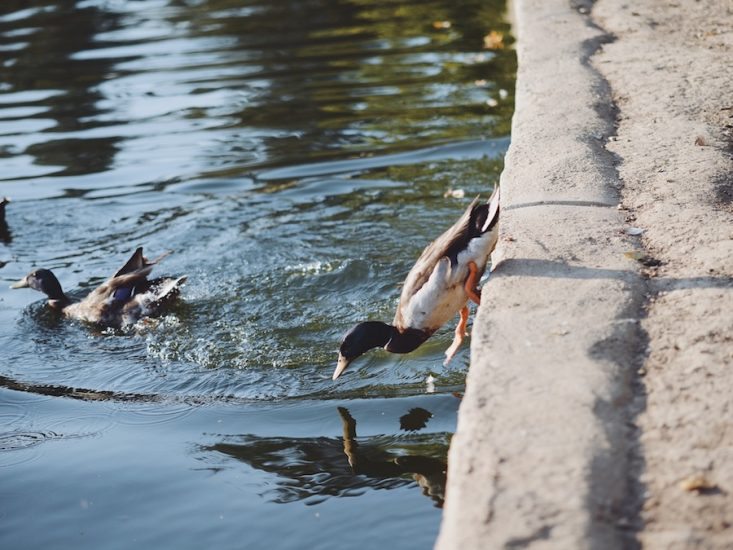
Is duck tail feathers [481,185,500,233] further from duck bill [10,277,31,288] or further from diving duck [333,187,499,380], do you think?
duck bill [10,277,31,288]

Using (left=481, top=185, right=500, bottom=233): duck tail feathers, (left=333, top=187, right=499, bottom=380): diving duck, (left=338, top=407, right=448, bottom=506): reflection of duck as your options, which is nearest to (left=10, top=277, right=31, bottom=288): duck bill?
(left=333, top=187, right=499, bottom=380): diving duck

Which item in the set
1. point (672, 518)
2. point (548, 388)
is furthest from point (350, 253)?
point (672, 518)

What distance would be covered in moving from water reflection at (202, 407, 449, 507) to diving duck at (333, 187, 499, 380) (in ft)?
1.45

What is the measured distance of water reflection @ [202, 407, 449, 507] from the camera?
384 centimetres

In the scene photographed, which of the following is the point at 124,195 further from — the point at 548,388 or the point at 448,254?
the point at 548,388

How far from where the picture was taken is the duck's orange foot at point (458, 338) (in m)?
4.77

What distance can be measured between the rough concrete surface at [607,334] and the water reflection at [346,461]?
2.39 ft

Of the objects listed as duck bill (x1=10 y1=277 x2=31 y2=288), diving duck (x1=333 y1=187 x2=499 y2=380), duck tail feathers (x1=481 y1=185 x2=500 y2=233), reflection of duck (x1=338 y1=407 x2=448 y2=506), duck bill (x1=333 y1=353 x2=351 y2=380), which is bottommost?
reflection of duck (x1=338 y1=407 x2=448 y2=506)

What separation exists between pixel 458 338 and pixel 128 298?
230cm

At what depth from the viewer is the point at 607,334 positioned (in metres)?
3.34

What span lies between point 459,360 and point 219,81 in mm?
7099

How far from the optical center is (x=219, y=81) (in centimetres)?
1121

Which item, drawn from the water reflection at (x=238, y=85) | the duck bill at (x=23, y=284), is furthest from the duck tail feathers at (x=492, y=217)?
the water reflection at (x=238, y=85)

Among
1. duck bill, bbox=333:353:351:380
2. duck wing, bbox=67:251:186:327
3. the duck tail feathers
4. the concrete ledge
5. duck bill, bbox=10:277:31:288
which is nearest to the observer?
the concrete ledge
